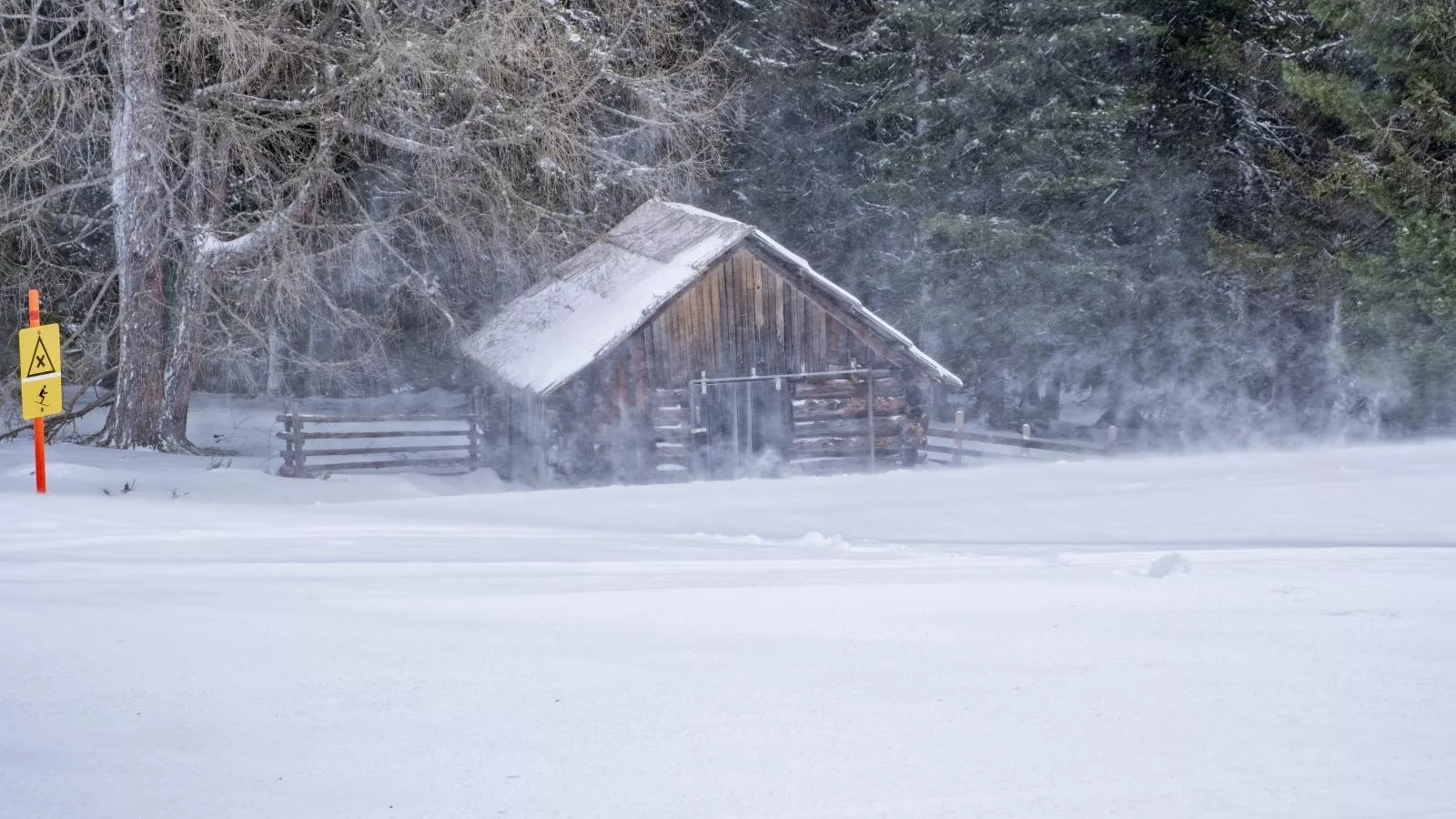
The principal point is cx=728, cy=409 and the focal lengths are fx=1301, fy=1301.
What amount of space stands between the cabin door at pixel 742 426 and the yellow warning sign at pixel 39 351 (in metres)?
9.47

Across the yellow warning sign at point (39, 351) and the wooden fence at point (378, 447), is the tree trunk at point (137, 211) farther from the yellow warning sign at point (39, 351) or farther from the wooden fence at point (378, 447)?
the yellow warning sign at point (39, 351)

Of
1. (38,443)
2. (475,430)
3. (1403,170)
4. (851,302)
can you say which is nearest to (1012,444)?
(851,302)

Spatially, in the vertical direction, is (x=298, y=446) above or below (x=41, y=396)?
below

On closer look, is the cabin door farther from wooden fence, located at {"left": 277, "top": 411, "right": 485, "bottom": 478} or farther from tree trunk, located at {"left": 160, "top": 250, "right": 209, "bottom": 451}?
tree trunk, located at {"left": 160, "top": 250, "right": 209, "bottom": 451}

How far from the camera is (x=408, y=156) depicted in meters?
21.3

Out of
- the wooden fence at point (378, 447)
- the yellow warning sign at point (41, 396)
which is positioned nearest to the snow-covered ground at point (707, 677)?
the yellow warning sign at point (41, 396)

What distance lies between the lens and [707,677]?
5336mm

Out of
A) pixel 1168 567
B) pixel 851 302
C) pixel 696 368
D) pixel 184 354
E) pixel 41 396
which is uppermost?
pixel 851 302

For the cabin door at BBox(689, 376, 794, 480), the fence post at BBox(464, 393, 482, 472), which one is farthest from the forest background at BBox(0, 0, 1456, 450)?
the cabin door at BBox(689, 376, 794, 480)

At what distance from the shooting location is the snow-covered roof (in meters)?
18.6

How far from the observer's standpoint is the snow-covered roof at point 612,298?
18.6 meters

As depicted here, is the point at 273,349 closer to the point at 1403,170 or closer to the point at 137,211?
the point at 137,211

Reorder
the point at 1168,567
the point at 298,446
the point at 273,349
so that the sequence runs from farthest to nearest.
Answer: the point at 298,446 → the point at 273,349 → the point at 1168,567

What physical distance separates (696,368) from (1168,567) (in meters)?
11.9
